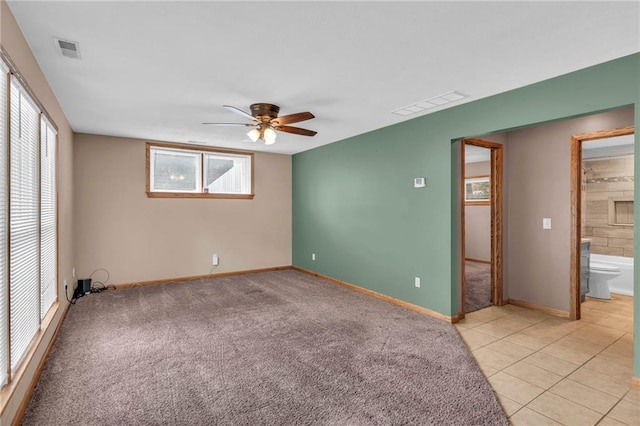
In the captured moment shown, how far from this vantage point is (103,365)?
2629mm

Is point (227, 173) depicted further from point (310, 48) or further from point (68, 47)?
point (310, 48)

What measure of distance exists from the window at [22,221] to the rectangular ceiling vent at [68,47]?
36cm

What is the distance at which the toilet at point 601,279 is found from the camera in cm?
439

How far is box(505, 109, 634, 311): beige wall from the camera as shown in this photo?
3.81 meters

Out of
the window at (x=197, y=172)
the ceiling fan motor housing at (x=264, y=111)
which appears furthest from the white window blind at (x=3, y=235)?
the window at (x=197, y=172)

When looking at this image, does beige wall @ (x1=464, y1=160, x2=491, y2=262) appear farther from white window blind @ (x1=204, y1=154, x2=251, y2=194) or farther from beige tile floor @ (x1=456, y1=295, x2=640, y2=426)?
white window blind @ (x1=204, y1=154, x2=251, y2=194)

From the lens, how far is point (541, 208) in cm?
404

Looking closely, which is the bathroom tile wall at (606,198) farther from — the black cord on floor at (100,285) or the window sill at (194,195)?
the black cord on floor at (100,285)

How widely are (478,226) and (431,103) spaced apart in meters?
5.24

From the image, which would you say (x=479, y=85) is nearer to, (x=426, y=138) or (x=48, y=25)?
(x=426, y=138)

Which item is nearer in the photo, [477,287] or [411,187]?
[411,187]

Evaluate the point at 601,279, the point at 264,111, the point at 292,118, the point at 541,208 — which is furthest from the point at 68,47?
the point at 601,279

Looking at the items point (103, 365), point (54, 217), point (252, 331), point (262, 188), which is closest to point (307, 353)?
point (252, 331)

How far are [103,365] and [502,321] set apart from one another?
3.90 meters
